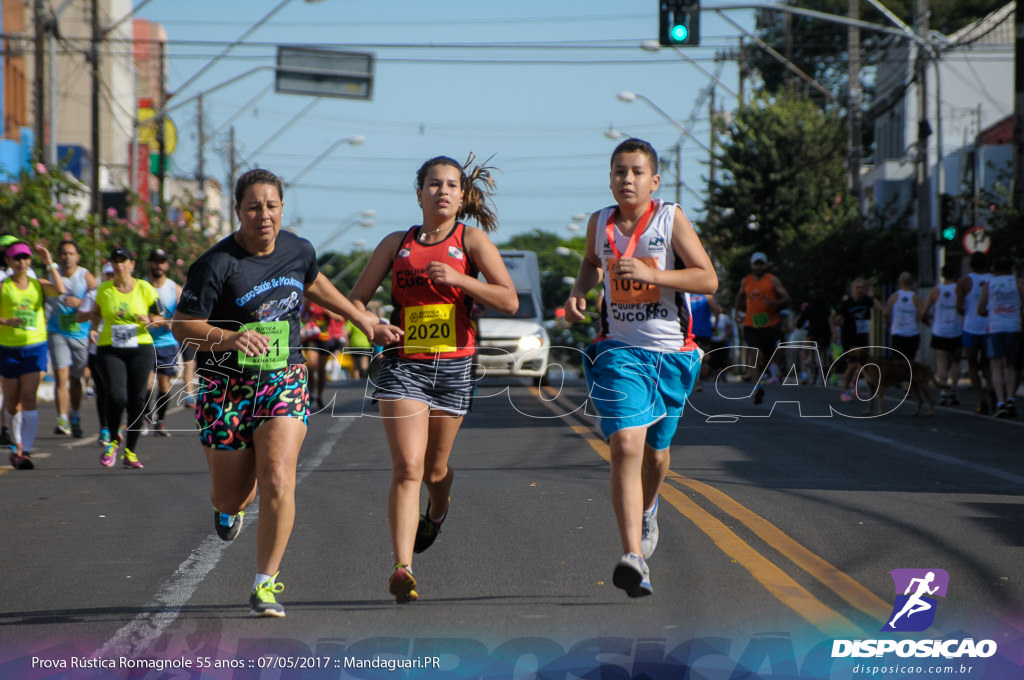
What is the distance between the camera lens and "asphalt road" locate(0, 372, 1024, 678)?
5410mm

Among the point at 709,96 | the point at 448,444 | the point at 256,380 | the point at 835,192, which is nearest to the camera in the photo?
the point at 256,380

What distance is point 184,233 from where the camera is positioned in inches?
1247

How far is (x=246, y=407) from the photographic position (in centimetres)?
587

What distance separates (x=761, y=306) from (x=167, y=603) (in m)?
13.0

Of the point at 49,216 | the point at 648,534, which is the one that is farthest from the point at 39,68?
the point at 648,534

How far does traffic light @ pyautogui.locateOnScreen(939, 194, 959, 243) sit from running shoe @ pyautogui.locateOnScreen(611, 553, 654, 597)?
19786mm

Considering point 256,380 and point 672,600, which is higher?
point 256,380

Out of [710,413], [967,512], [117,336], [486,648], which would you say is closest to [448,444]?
[486,648]

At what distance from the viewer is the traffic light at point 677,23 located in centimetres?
2142

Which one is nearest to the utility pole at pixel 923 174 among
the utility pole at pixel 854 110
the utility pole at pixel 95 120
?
the utility pole at pixel 854 110

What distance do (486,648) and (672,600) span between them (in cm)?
112

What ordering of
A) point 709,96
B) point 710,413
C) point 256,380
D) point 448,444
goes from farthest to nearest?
1. point 709,96
2. point 710,413
3. point 448,444
4. point 256,380

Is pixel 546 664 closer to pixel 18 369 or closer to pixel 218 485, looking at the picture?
pixel 218 485

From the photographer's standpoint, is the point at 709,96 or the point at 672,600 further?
the point at 709,96
